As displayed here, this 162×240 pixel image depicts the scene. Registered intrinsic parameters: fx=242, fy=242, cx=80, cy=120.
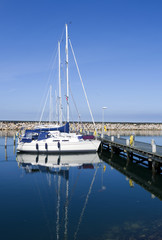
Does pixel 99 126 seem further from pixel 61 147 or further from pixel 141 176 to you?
pixel 141 176

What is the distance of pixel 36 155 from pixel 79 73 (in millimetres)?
13324

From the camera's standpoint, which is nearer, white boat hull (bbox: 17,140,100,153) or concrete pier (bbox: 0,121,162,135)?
white boat hull (bbox: 17,140,100,153)

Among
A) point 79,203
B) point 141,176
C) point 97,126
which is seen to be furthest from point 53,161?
point 97,126

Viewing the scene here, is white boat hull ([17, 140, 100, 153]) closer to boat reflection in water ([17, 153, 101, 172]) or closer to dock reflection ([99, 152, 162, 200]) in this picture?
boat reflection in water ([17, 153, 101, 172])

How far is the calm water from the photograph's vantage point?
10383 millimetres

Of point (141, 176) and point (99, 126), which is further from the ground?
point (99, 126)

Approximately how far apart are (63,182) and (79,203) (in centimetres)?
496

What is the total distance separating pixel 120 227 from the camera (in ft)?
35.0

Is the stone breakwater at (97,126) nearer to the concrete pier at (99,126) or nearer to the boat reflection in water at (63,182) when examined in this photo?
the concrete pier at (99,126)

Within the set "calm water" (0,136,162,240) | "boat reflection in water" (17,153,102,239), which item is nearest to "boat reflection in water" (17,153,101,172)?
"boat reflection in water" (17,153,102,239)

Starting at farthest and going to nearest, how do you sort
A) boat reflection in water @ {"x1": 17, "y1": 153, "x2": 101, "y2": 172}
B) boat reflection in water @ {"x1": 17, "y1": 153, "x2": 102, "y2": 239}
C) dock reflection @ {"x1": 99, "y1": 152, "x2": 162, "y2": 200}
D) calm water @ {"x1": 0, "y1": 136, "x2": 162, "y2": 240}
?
boat reflection in water @ {"x1": 17, "y1": 153, "x2": 101, "y2": 172} < dock reflection @ {"x1": 99, "y1": 152, "x2": 162, "y2": 200} < boat reflection in water @ {"x1": 17, "y1": 153, "x2": 102, "y2": 239} < calm water @ {"x1": 0, "y1": 136, "x2": 162, "y2": 240}

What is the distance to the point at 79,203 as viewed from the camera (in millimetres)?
13938

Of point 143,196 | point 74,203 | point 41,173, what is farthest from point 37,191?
point 143,196

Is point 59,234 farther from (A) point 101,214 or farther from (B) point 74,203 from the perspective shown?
(B) point 74,203
